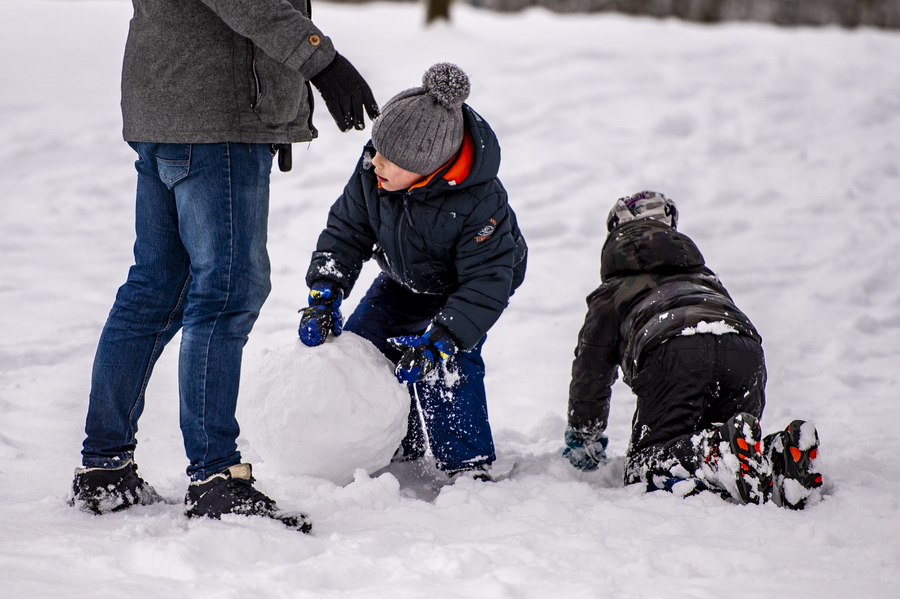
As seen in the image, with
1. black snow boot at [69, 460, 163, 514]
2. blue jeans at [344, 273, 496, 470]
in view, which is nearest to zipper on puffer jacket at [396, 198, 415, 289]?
A: blue jeans at [344, 273, 496, 470]

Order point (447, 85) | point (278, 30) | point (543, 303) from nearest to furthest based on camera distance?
point (278, 30), point (447, 85), point (543, 303)

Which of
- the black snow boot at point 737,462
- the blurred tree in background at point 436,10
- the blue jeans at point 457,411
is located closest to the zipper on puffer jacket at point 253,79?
the blue jeans at point 457,411

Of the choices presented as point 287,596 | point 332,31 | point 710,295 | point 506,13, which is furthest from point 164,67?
point 506,13

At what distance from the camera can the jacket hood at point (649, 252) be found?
2793 millimetres

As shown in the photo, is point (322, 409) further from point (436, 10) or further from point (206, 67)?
point (436, 10)

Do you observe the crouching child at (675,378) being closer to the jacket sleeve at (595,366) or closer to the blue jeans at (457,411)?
the jacket sleeve at (595,366)

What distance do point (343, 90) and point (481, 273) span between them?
2.68 ft

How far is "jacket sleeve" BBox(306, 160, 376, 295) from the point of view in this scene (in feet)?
8.87

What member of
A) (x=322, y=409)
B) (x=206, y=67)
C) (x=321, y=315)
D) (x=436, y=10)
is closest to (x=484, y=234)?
(x=321, y=315)

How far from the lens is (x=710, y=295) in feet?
8.79

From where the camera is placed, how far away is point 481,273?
2566mm

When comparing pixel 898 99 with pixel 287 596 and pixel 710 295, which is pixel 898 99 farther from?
pixel 287 596

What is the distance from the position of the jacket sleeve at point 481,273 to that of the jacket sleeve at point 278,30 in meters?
0.85

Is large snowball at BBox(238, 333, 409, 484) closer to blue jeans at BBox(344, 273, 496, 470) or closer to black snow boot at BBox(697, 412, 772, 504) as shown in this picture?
blue jeans at BBox(344, 273, 496, 470)
